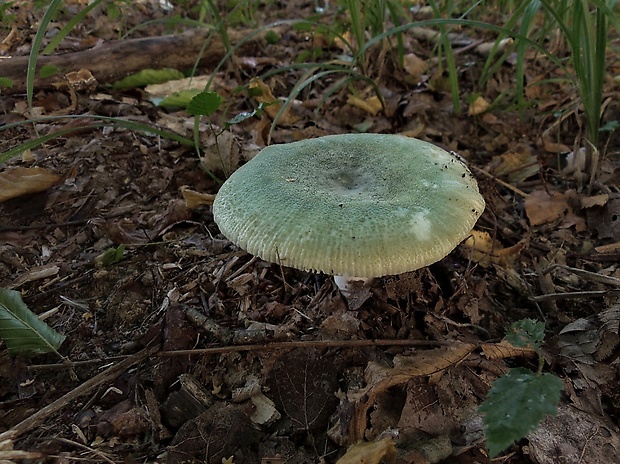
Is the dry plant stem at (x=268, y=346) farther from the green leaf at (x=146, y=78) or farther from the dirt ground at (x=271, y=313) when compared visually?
the green leaf at (x=146, y=78)

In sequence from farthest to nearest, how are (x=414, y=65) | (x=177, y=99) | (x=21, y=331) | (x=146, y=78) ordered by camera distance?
1. (x=414, y=65)
2. (x=146, y=78)
3. (x=177, y=99)
4. (x=21, y=331)

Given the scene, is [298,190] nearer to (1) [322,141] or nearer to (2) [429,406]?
(1) [322,141]

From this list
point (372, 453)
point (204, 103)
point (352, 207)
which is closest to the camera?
point (372, 453)

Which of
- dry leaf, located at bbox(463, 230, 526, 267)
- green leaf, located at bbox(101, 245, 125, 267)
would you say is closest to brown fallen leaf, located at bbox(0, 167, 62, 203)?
green leaf, located at bbox(101, 245, 125, 267)

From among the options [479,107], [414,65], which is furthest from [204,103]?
[414,65]

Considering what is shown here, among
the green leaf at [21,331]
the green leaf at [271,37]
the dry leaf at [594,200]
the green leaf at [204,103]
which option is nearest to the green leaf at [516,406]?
the dry leaf at [594,200]

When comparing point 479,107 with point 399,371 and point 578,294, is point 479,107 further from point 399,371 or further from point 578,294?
point 399,371

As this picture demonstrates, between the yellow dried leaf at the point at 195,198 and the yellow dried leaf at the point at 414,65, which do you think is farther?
the yellow dried leaf at the point at 414,65
